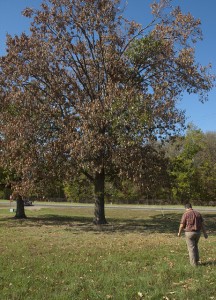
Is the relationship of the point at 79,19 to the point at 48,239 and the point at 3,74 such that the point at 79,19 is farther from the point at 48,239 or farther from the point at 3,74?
the point at 48,239

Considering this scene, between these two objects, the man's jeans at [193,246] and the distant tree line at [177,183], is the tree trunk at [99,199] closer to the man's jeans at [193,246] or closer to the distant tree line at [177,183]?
the distant tree line at [177,183]

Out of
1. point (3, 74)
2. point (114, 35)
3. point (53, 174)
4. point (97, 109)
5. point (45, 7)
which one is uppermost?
point (45, 7)

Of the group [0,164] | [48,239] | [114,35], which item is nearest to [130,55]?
Result: [114,35]

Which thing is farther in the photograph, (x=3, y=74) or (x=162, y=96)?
(x=3, y=74)

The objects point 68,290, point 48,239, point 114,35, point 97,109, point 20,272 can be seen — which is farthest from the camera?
point 114,35

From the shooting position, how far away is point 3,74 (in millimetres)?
21625

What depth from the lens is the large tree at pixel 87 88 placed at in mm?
18625

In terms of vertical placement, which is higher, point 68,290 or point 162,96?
point 162,96

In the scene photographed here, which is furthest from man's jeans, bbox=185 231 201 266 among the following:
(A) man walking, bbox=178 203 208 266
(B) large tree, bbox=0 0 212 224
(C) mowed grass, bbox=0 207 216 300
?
(B) large tree, bbox=0 0 212 224

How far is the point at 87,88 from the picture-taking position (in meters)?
21.9

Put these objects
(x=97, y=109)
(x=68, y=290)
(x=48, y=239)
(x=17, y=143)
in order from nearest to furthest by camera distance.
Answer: (x=68, y=290)
(x=48, y=239)
(x=97, y=109)
(x=17, y=143)

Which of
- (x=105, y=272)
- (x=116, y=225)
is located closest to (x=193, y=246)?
(x=105, y=272)

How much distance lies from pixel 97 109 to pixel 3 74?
6.40 meters

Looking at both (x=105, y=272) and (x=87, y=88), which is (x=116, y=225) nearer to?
(x=87, y=88)
